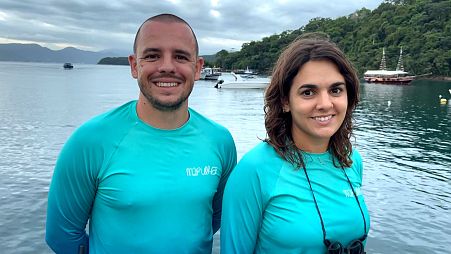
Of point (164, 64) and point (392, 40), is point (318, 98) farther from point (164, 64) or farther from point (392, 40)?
point (392, 40)

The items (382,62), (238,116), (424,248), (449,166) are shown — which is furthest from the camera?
(382,62)

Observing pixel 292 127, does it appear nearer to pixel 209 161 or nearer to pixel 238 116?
pixel 209 161

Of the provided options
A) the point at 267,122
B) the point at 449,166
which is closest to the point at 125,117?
the point at 267,122

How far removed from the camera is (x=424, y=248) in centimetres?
1035

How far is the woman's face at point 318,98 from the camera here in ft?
8.14

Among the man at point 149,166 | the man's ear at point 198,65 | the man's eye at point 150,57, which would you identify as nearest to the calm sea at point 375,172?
the man's ear at point 198,65

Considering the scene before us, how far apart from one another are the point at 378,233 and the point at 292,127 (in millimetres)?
9678

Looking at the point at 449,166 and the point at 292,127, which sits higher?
the point at 292,127

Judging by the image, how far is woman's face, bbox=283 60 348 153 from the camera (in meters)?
2.48

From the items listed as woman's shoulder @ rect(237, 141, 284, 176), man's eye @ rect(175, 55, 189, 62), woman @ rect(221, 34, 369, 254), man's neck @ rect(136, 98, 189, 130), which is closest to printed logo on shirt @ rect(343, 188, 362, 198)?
woman @ rect(221, 34, 369, 254)

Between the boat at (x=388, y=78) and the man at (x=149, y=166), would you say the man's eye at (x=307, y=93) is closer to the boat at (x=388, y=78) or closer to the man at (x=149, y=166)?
the man at (x=149, y=166)

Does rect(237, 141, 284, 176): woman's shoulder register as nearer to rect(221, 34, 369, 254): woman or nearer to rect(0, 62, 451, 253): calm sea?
rect(221, 34, 369, 254): woman

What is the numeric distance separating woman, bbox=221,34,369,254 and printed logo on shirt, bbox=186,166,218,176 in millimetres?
301

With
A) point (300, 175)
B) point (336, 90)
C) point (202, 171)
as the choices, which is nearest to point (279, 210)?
point (300, 175)
